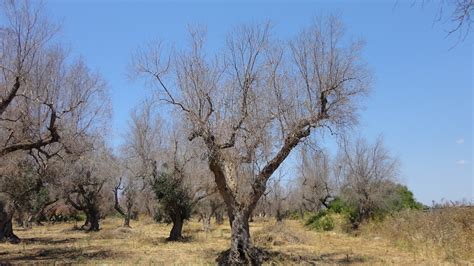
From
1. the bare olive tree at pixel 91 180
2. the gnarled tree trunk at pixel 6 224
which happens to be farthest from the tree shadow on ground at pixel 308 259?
the bare olive tree at pixel 91 180

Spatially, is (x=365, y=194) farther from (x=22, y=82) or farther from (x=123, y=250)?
(x=22, y=82)

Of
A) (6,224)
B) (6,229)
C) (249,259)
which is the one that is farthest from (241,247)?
(6,229)

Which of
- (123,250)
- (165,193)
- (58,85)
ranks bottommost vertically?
(123,250)

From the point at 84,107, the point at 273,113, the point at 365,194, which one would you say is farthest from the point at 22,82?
the point at 365,194

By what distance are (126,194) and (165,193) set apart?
2055cm

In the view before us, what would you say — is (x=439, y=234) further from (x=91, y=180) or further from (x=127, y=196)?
(x=127, y=196)

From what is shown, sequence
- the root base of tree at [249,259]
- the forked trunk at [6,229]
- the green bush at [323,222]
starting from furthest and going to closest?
the green bush at [323,222] → the forked trunk at [6,229] → the root base of tree at [249,259]

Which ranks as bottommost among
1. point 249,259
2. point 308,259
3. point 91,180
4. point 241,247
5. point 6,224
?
point 308,259

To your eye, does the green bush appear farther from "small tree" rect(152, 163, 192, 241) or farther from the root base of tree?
the root base of tree

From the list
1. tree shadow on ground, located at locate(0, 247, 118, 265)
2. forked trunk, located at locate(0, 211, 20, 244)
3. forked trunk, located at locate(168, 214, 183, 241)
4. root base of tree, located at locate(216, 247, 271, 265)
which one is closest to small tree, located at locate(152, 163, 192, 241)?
forked trunk, located at locate(168, 214, 183, 241)

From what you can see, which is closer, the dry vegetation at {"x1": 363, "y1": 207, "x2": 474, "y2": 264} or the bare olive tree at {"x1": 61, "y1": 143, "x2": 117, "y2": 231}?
the dry vegetation at {"x1": 363, "y1": 207, "x2": 474, "y2": 264}

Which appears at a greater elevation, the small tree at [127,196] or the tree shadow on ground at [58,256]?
the small tree at [127,196]

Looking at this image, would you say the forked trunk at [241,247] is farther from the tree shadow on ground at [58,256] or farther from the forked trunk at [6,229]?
the forked trunk at [6,229]

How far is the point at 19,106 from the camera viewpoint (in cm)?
1717
